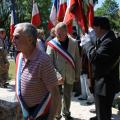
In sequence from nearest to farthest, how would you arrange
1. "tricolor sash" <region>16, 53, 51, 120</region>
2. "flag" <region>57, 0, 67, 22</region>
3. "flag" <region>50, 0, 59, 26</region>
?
"tricolor sash" <region>16, 53, 51, 120</region> < "flag" <region>57, 0, 67, 22</region> < "flag" <region>50, 0, 59, 26</region>

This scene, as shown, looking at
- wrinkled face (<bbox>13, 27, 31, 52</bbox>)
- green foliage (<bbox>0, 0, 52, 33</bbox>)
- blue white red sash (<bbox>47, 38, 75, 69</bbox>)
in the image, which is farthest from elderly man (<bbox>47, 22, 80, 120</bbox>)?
green foliage (<bbox>0, 0, 52, 33</bbox>)

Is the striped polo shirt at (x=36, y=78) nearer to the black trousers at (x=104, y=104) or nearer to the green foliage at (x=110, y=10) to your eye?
the black trousers at (x=104, y=104)

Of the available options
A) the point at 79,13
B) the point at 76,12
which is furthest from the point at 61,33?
the point at 76,12

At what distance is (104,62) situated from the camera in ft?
18.9

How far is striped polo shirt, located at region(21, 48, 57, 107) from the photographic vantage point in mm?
3926

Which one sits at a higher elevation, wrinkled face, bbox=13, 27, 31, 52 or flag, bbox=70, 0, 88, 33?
flag, bbox=70, 0, 88, 33

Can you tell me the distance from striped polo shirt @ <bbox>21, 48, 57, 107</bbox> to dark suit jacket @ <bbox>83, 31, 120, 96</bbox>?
181 cm

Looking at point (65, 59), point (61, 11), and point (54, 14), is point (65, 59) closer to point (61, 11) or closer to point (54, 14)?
point (61, 11)

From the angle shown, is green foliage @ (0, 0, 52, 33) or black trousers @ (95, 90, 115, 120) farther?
green foliage @ (0, 0, 52, 33)

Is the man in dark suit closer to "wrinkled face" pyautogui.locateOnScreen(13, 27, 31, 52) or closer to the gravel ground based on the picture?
"wrinkled face" pyautogui.locateOnScreen(13, 27, 31, 52)

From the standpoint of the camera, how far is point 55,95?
389cm

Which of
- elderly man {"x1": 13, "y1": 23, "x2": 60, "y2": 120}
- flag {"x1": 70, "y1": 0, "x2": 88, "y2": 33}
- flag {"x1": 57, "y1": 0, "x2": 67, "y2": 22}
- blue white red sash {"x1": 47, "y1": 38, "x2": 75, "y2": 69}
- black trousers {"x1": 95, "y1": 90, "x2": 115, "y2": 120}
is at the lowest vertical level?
black trousers {"x1": 95, "y1": 90, "x2": 115, "y2": 120}

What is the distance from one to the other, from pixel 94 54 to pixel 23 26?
1985 mm

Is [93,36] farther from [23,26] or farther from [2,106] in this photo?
[23,26]
